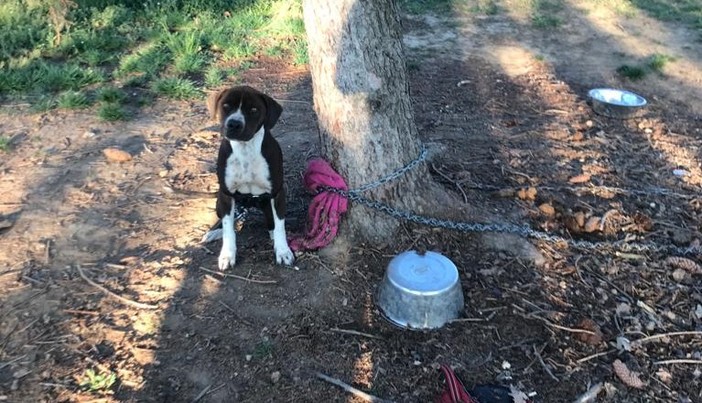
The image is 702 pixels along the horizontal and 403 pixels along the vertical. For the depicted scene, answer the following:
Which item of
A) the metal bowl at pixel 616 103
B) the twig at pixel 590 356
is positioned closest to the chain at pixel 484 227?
the twig at pixel 590 356

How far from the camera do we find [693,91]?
755 cm

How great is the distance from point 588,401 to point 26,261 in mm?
3243

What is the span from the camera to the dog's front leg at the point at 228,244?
3787 millimetres

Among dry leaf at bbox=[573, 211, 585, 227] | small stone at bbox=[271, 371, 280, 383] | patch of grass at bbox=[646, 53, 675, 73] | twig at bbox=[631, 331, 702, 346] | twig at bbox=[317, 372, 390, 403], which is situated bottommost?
patch of grass at bbox=[646, 53, 675, 73]

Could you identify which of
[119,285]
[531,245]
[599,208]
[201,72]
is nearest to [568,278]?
[531,245]

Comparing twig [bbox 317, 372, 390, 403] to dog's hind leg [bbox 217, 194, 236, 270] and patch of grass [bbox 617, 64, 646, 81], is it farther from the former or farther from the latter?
patch of grass [bbox 617, 64, 646, 81]

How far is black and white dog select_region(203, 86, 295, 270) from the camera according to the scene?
11.4ft

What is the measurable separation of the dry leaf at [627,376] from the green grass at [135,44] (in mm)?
4668

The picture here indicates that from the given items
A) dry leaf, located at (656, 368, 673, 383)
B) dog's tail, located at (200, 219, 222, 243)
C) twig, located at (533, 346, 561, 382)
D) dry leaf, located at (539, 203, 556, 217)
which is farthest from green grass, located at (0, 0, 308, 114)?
dry leaf, located at (656, 368, 673, 383)

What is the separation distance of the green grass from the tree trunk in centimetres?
284

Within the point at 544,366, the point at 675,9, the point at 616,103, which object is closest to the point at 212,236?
the point at 544,366

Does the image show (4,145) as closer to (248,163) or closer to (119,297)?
(119,297)

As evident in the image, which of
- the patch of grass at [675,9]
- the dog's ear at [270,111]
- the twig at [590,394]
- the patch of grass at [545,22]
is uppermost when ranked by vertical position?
the dog's ear at [270,111]

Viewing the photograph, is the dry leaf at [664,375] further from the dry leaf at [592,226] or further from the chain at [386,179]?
the chain at [386,179]
